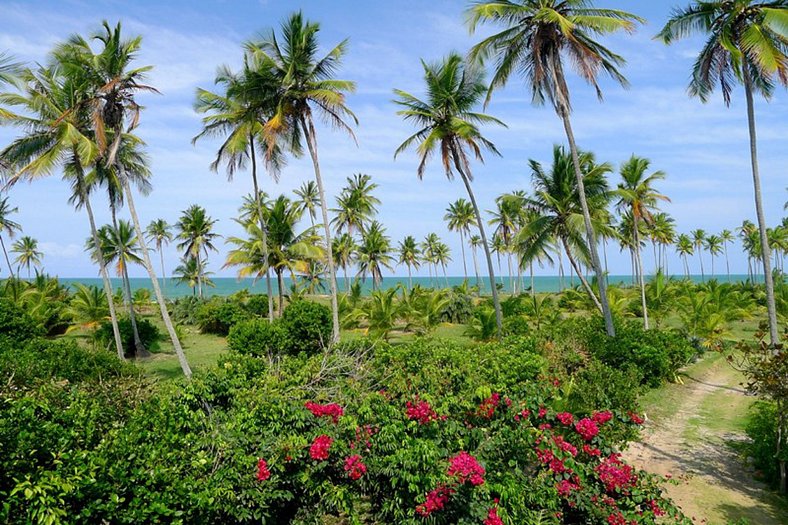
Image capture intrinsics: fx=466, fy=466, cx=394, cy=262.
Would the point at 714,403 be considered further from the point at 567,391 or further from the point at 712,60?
the point at 712,60

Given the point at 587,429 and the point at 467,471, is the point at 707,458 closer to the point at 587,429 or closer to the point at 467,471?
the point at 587,429

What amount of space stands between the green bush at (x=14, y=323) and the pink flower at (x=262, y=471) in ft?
50.7

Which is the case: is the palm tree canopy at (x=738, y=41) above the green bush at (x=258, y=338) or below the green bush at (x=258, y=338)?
above

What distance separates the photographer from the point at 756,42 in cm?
1059

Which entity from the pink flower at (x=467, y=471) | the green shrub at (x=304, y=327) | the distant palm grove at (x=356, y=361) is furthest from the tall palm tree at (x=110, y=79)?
the pink flower at (x=467, y=471)

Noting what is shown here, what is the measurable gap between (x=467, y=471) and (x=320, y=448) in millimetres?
1636

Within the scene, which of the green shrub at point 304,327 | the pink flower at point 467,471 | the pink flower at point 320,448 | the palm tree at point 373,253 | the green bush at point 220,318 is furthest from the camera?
the palm tree at point 373,253

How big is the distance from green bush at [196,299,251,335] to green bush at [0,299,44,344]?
377 inches

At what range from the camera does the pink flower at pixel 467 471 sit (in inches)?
182

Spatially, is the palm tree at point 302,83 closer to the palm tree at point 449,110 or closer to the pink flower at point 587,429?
the palm tree at point 449,110

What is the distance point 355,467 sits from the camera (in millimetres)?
5262

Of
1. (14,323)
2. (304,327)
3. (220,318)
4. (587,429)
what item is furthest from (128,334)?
(587,429)

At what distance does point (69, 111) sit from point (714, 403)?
67.8 ft

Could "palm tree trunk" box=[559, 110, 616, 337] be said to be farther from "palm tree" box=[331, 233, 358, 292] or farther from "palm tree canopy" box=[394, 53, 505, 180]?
"palm tree" box=[331, 233, 358, 292]
